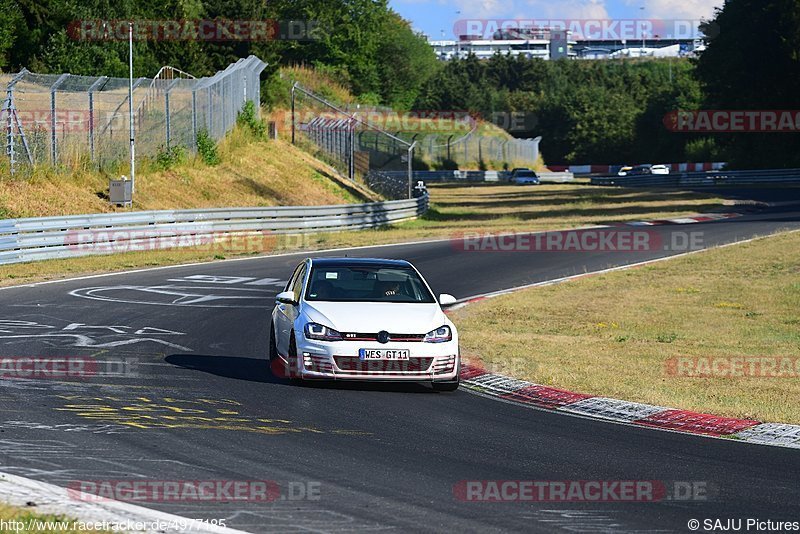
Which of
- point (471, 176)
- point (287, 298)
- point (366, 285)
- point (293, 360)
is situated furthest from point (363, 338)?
point (471, 176)

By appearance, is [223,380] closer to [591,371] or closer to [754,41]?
[591,371]

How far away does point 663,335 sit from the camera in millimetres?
18516

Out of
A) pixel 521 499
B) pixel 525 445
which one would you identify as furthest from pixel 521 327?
pixel 521 499

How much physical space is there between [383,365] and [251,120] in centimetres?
3888

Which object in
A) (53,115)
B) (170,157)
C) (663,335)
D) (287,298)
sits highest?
(53,115)

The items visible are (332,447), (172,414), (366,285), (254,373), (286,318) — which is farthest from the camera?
(366,285)

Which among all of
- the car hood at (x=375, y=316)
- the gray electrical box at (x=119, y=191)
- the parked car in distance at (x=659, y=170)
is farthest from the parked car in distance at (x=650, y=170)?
the car hood at (x=375, y=316)

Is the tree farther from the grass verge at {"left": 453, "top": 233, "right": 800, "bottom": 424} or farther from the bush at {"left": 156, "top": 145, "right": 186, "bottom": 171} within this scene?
the grass verge at {"left": 453, "top": 233, "right": 800, "bottom": 424}

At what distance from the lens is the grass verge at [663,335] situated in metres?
13.3

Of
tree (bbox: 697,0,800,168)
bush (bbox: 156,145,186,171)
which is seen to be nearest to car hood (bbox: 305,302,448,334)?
bush (bbox: 156,145,186,171)

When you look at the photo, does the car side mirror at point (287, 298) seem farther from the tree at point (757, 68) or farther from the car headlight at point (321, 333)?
the tree at point (757, 68)

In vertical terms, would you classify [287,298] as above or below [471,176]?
below

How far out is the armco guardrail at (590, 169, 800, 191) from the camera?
70894mm

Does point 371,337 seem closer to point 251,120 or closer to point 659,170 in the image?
point 251,120
